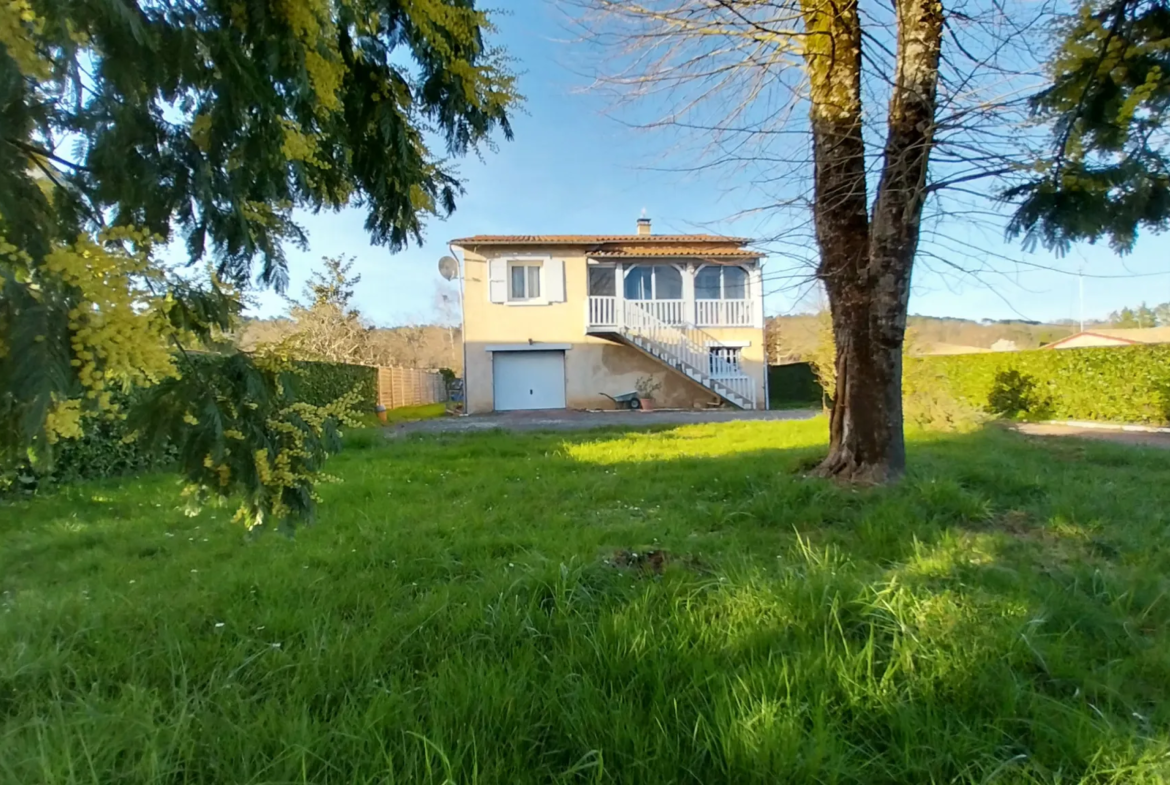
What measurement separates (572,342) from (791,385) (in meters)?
8.94

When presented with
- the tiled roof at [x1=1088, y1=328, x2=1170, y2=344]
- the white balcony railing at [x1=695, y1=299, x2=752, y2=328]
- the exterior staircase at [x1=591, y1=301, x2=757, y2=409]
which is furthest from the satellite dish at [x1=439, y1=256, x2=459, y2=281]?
the tiled roof at [x1=1088, y1=328, x2=1170, y2=344]

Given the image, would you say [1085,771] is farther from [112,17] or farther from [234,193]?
[112,17]

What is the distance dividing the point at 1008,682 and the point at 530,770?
5.03 ft

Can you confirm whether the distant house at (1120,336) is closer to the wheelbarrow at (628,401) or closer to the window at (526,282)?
the wheelbarrow at (628,401)

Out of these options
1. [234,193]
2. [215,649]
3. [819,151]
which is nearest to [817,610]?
[215,649]

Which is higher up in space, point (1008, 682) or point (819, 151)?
point (819, 151)

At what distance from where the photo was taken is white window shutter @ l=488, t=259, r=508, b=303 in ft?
56.3

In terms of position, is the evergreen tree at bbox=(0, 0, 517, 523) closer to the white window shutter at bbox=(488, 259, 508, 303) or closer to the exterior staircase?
the exterior staircase

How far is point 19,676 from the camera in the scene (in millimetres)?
2020

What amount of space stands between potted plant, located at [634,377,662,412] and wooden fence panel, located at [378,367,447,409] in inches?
300

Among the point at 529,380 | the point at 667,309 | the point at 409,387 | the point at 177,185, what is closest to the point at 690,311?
the point at 667,309

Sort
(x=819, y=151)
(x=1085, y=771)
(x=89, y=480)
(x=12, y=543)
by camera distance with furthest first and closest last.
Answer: (x=89, y=480)
(x=819, y=151)
(x=12, y=543)
(x=1085, y=771)

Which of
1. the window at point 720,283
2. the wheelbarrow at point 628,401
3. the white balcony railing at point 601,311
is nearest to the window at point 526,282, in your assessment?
the white balcony railing at point 601,311

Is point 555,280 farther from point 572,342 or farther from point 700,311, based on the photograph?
point 700,311
